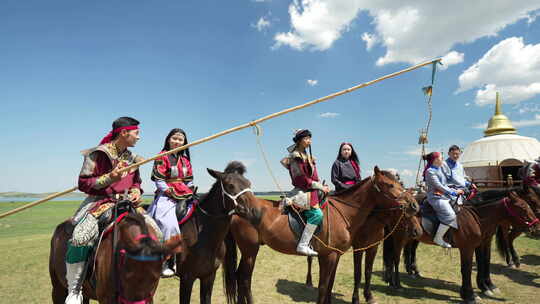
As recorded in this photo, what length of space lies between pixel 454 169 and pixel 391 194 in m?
Answer: 2.92

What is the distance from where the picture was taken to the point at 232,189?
3.85m

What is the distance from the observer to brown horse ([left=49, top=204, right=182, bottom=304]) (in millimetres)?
2189

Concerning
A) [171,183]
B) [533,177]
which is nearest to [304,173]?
[171,183]

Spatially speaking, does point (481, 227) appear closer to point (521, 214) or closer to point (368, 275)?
point (521, 214)

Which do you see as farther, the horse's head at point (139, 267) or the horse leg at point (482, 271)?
the horse leg at point (482, 271)

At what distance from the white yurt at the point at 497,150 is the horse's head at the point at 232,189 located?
19279 millimetres

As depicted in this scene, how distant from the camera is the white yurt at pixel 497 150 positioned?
18.1m

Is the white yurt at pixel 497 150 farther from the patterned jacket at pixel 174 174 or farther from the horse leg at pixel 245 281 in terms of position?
the patterned jacket at pixel 174 174

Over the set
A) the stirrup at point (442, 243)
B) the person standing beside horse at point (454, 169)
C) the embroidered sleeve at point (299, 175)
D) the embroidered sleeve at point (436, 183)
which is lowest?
the stirrup at point (442, 243)

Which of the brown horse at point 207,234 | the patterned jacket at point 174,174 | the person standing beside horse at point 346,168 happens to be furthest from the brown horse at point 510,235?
the patterned jacket at point 174,174

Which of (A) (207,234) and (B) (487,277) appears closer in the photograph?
(A) (207,234)

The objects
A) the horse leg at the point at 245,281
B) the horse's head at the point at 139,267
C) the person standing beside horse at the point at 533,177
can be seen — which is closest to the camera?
the horse's head at the point at 139,267

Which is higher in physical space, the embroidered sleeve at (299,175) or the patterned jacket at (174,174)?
the embroidered sleeve at (299,175)

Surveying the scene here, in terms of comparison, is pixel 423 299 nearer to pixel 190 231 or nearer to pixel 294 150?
pixel 294 150
